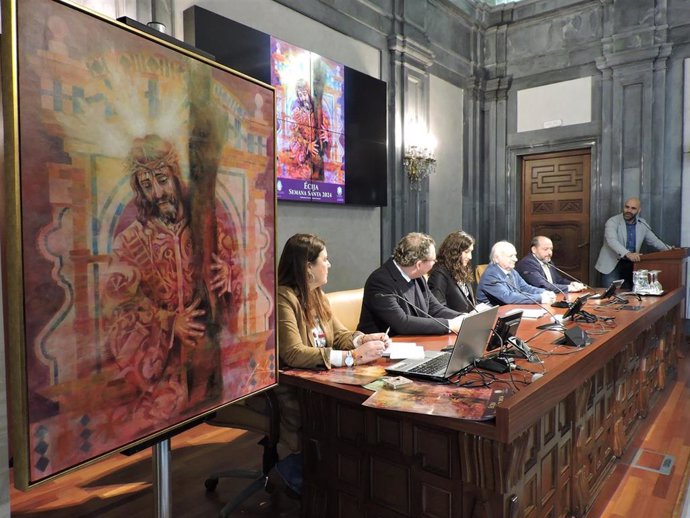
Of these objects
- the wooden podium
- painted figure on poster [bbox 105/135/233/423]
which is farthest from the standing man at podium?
painted figure on poster [bbox 105/135/233/423]

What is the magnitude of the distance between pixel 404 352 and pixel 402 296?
28.6 inches

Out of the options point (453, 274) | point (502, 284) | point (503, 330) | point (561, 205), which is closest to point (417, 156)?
point (502, 284)

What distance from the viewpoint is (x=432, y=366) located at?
1.94 meters

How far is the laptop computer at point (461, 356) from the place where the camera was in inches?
68.0

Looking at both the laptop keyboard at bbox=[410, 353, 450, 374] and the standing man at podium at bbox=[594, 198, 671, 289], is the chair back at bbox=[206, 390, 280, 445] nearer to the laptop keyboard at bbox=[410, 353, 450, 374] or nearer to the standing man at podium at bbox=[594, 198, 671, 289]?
the laptop keyboard at bbox=[410, 353, 450, 374]

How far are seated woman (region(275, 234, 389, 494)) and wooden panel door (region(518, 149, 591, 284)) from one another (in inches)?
195

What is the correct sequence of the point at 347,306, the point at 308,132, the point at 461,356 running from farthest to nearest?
the point at 308,132 → the point at 347,306 → the point at 461,356

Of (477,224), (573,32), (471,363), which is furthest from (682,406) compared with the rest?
(573,32)

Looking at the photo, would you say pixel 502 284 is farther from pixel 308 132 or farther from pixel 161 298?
pixel 161 298

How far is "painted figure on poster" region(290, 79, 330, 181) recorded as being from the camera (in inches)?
158

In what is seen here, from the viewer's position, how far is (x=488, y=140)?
22.5 feet

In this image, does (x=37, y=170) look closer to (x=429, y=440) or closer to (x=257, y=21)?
(x=429, y=440)

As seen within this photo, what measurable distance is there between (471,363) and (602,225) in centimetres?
492

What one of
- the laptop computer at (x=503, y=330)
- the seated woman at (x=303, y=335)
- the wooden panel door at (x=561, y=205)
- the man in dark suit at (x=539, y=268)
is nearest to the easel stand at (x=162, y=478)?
the seated woman at (x=303, y=335)
